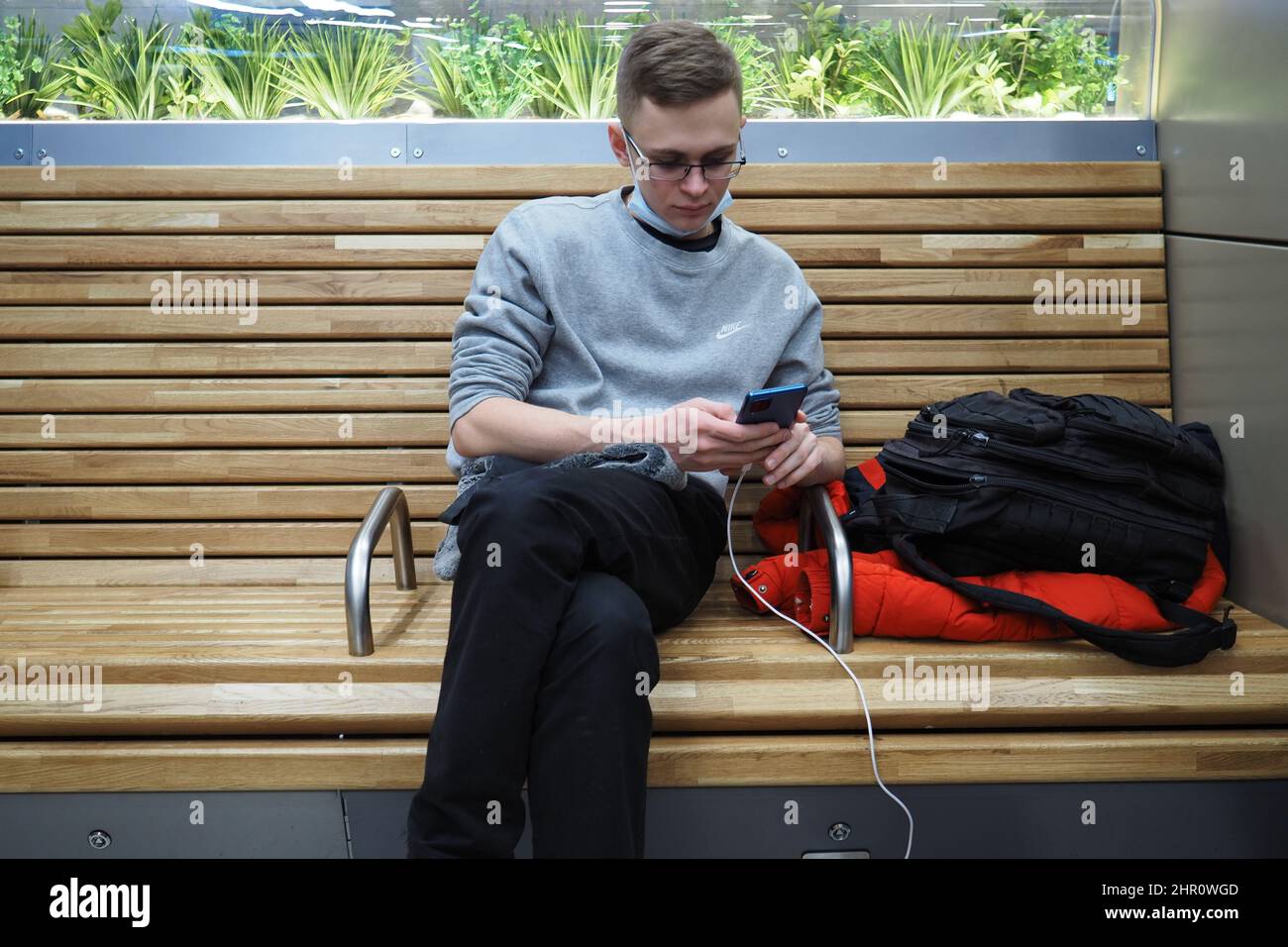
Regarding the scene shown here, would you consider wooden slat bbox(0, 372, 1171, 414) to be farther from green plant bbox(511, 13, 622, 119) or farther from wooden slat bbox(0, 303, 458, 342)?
green plant bbox(511, 13, 622, 119)

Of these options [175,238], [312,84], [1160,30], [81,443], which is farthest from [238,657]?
[1160,30]

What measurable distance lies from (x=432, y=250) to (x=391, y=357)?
29 cm

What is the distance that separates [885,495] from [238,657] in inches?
53.5

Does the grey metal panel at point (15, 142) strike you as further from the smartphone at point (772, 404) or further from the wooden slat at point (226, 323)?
the smartphone at point (772, 404)

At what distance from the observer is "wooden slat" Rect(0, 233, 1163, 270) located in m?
2.85

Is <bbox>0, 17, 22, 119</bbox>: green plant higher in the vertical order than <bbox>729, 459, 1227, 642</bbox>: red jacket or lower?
higher

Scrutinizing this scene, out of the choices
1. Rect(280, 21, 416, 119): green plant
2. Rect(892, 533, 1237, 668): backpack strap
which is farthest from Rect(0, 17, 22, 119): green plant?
Rect(892, 533, 1237, 668): backpack strap

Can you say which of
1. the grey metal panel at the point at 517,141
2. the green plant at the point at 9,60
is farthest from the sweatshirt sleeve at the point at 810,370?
the green plant at the point at 9,60

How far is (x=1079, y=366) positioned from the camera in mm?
2910

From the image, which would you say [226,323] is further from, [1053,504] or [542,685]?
[1053,504]

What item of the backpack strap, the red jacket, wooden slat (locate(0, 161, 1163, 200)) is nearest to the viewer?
the backpack strap

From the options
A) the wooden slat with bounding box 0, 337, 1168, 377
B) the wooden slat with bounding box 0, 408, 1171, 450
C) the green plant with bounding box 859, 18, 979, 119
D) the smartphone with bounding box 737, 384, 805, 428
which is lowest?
the wooden slat with bounding box 0, 408, 1171, 450

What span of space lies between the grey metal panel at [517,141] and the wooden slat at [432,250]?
0.21 metres

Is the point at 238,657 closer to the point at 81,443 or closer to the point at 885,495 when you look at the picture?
the point at 81,443
